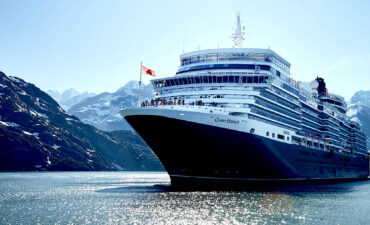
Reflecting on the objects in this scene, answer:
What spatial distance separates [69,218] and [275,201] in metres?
21.0

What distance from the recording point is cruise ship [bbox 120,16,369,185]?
46987 millimetres

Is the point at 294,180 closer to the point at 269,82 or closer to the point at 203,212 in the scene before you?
the point at 269,82

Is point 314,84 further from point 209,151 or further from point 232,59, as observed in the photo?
point 209,151

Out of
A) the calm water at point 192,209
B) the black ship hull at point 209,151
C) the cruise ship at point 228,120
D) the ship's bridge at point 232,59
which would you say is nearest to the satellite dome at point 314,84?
the cruise ship at point 228,120

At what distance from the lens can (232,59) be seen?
59562 mm

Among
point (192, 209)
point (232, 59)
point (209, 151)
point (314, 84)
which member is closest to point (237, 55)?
point (232, 59)

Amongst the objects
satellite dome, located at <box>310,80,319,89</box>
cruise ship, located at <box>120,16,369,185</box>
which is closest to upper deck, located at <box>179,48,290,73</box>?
cruise ship, located at <box>120,16,369,185</box>

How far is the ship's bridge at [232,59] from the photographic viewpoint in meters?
57.5

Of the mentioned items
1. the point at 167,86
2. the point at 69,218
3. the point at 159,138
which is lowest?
the point at 69,218

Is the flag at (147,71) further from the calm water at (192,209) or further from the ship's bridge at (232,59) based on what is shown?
the calm water at (192,209)

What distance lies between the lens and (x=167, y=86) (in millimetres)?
56844

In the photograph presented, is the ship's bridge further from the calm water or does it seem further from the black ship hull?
the calm water

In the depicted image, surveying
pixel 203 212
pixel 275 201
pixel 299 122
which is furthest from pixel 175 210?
pixel 299 122

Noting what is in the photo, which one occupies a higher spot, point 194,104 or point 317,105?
point 317,105
